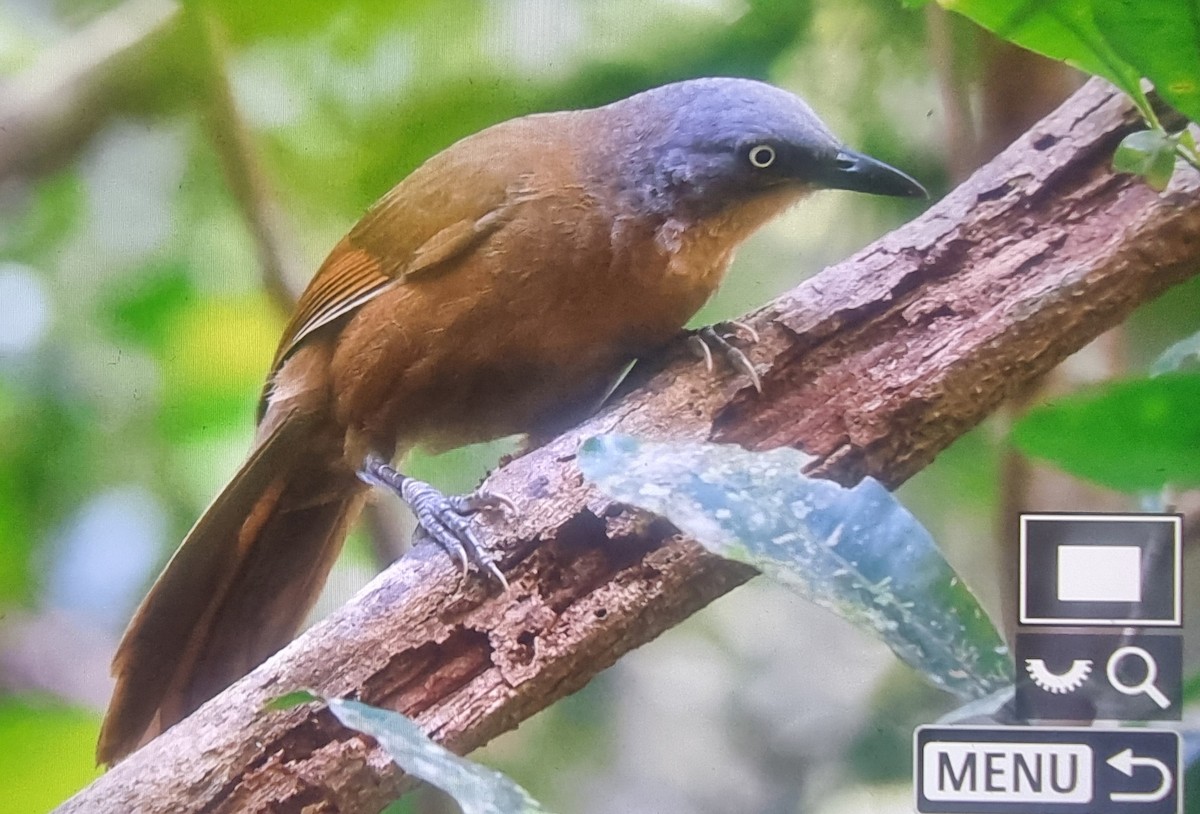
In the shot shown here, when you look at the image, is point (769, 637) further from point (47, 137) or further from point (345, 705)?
point (47, 137)

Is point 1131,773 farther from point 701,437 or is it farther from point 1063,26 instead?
point 1063,26

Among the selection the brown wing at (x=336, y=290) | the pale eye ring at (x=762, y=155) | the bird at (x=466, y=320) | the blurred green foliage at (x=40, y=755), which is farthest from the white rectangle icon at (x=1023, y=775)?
the blurred green foliage at (x=40, y=755)

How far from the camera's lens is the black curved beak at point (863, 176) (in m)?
1.21

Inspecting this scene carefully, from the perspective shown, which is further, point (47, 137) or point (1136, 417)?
point (47, 137)

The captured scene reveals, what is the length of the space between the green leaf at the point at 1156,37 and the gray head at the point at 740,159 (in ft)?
0.85

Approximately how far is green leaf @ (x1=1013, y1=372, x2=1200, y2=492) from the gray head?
1.09ft

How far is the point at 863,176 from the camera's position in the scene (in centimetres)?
121

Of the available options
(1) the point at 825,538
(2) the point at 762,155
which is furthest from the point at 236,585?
(2) the point at 762,155

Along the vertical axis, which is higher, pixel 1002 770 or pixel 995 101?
pixel 995 101

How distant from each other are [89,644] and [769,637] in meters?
0.86

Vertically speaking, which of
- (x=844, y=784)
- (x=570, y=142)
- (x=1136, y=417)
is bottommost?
(x=844, y=784)

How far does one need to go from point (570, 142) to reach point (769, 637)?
0.66 m

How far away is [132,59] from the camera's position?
1339mm

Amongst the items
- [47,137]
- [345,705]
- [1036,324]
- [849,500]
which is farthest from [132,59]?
[1036,324]
